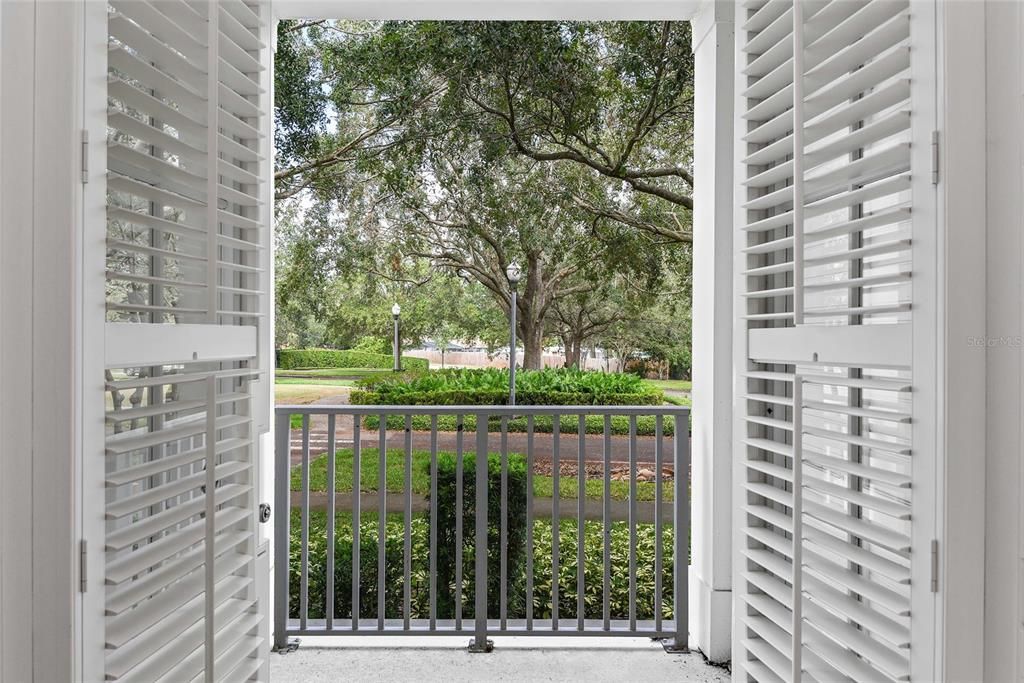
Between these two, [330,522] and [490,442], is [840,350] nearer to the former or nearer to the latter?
[330,522]

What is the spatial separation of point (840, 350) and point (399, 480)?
3.65 metres

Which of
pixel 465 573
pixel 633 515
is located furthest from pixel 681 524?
pixel 465 573

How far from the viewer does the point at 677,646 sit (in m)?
2.63

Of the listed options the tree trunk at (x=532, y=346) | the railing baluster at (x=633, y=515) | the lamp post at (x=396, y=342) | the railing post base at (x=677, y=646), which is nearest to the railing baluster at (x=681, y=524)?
the railing post base at (x=677, y=646)

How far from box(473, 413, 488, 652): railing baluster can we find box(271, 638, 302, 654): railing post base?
0.79 meters

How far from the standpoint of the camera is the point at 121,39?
1070mm
